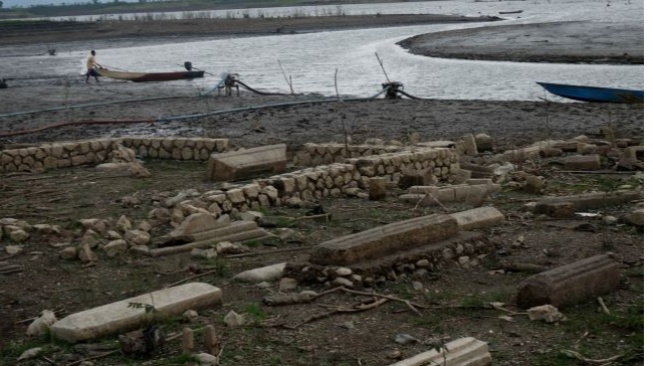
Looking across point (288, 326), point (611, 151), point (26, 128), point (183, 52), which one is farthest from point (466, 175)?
point (183, 52)

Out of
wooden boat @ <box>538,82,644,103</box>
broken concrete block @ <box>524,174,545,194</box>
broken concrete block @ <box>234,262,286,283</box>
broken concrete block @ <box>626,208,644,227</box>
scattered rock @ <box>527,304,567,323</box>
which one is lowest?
wooden boat @ <box>538,82,644,103</box>

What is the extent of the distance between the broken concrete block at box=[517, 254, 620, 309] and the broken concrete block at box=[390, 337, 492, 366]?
0.99 metres

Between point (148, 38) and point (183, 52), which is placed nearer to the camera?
point (183, 52)

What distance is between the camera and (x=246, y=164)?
12453 mm

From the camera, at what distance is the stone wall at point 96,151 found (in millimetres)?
14484

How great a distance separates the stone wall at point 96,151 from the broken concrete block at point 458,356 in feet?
29.4

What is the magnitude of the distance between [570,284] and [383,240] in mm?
1596

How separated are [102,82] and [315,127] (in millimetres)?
15162

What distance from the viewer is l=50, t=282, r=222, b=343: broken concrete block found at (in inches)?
263

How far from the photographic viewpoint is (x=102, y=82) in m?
31.9

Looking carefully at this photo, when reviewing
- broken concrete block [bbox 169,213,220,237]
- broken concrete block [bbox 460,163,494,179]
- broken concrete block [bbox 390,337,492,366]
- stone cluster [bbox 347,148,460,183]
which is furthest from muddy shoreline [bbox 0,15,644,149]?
broken concrete block [bbox 390,337,492,366]

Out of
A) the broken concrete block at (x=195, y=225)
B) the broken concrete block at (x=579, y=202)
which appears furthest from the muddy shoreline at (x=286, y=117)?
the broken concrete block at (x=195, y=225)

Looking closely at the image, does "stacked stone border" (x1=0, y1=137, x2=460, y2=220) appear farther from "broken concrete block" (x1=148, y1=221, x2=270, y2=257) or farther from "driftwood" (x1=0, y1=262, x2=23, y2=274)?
"driftwood" (x1=0, y1=262, x2=23, y2=274)

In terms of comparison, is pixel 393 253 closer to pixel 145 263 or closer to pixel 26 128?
pixel 145 263
